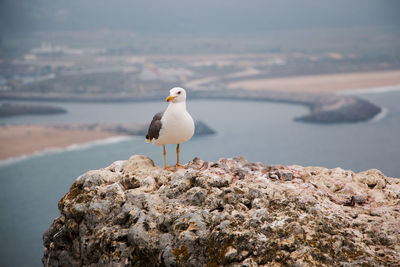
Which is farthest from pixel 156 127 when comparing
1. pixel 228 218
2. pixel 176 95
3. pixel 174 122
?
pixel 228 218

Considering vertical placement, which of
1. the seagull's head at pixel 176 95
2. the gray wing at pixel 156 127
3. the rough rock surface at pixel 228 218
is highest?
the seagull's head at pixel 176 95

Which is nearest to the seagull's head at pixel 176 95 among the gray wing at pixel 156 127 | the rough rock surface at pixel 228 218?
the gray wing at pixel 156 127

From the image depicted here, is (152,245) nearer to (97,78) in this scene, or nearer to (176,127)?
(176,127)

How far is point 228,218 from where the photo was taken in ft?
11.1

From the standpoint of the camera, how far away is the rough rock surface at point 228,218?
315cm

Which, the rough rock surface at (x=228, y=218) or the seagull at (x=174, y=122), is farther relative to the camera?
the seagull at (x=174, y=122)

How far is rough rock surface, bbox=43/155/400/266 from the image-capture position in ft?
10.3

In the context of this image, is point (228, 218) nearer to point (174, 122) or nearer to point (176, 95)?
point (174, 122)

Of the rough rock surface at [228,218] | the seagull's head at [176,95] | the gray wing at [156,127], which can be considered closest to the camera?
the rough rock surface at [228,218]

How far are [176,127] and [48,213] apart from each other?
723 centimetres

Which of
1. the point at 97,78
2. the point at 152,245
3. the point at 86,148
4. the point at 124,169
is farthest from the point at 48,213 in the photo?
the point at 97,78

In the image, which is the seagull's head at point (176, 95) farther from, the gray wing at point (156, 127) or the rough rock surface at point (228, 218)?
the rough rock surface at point (228, 218)

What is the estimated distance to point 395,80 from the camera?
1574 cm

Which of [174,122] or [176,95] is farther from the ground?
[176,95]
